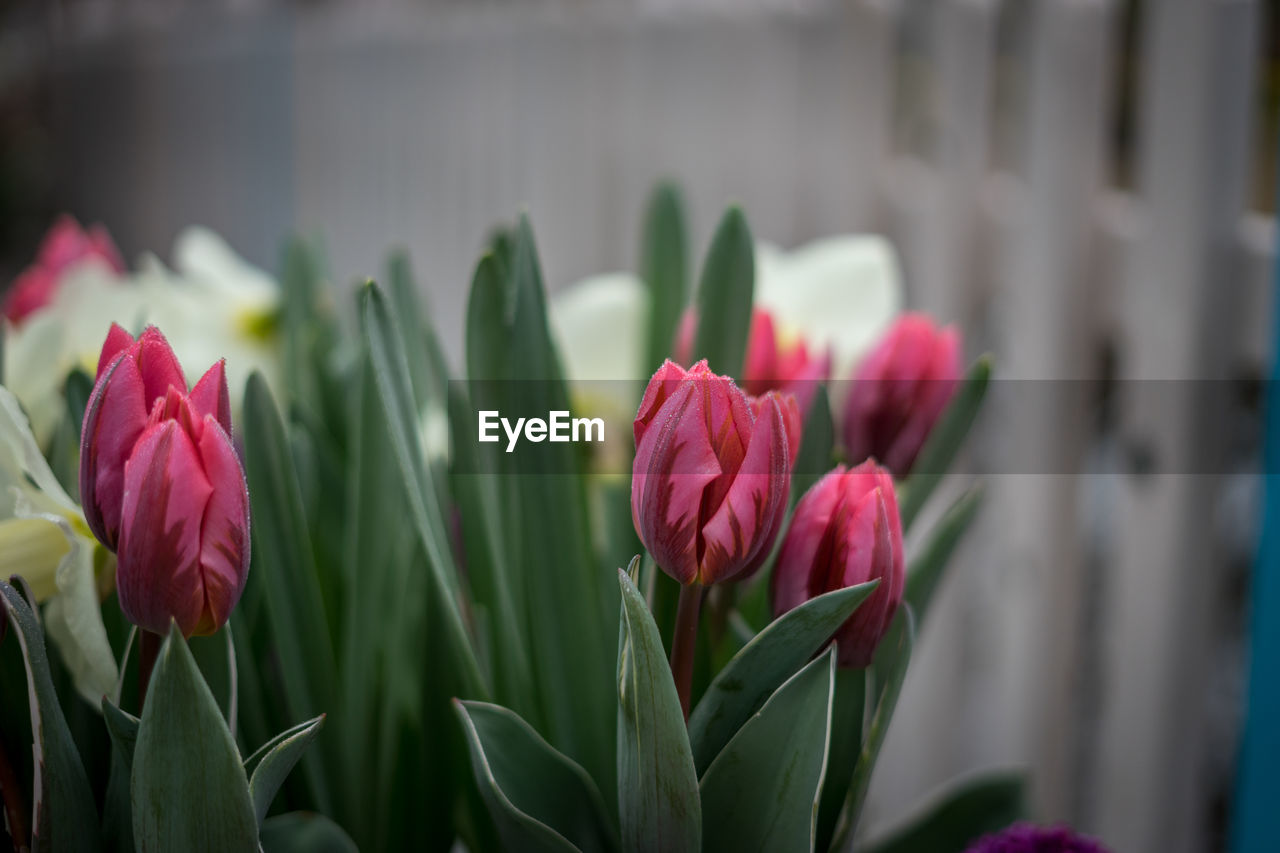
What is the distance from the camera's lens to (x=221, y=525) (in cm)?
21

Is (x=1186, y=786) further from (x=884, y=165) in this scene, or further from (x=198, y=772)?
(x=198, y=772)

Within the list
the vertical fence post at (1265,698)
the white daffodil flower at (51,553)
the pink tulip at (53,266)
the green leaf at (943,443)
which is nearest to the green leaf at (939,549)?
the green leaf at (943,443)

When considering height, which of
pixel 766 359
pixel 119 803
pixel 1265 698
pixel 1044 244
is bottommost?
pixel 1265 698

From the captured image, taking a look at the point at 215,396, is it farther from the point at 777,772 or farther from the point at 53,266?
the point at 53,266

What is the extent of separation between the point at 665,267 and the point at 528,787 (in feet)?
0.62

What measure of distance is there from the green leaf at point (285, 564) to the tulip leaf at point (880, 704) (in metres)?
0.15

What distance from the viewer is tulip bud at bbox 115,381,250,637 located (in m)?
0.20

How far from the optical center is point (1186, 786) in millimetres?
1002

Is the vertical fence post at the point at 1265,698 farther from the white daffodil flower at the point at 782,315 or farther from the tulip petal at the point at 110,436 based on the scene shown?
the tulip petal at the point at 110,436

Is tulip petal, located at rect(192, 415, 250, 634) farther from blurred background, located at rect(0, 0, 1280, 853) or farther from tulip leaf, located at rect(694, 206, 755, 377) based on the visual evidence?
blurred background, located at rect(0, 0, 1280, 853)

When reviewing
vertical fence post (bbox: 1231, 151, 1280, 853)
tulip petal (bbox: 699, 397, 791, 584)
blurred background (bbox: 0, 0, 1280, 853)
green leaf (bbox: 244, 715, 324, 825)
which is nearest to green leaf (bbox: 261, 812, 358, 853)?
green leaf (bbox: 244, 715, 324, 825)

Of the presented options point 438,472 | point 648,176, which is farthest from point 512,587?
point 648,176

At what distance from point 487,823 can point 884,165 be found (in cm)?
125

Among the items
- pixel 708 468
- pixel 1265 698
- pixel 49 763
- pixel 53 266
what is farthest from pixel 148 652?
pixel 1265 698
